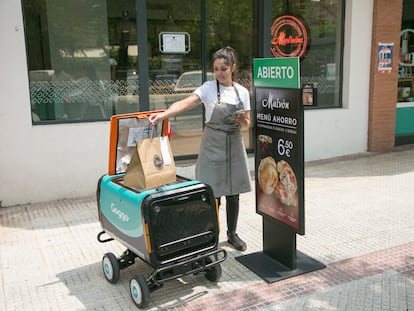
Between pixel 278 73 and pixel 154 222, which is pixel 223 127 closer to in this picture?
pixel 278 73

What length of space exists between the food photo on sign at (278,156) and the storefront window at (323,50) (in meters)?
4.21

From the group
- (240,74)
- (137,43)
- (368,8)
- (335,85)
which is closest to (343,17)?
(368,8)

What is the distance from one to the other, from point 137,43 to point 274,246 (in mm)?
3643

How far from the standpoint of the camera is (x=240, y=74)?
7402mm

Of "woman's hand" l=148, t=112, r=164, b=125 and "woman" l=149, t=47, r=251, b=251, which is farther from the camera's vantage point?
"woman" l=149, t=47, r=251, b=251

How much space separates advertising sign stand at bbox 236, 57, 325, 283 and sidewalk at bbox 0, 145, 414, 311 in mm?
172

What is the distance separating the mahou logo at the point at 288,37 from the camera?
7.43 metres

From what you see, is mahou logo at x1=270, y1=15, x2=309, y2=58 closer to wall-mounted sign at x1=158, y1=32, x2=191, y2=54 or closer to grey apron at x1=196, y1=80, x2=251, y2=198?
wall-mounted sign at x1=158, y1=32, x2=191, y2=54

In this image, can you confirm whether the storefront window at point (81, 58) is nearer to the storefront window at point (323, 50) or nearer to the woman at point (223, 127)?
the woman at point (223, 127)

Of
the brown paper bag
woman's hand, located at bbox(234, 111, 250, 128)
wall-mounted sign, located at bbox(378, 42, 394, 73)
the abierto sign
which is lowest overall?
the brown paper bag

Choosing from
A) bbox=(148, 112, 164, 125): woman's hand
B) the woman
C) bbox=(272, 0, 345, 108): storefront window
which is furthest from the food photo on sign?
bbox=(272, 0, 345, 108): storefront window

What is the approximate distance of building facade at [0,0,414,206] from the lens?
18.7 feet

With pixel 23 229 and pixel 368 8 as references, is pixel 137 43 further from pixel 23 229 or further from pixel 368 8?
pixel 368 8

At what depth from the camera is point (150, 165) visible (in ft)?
11.0
